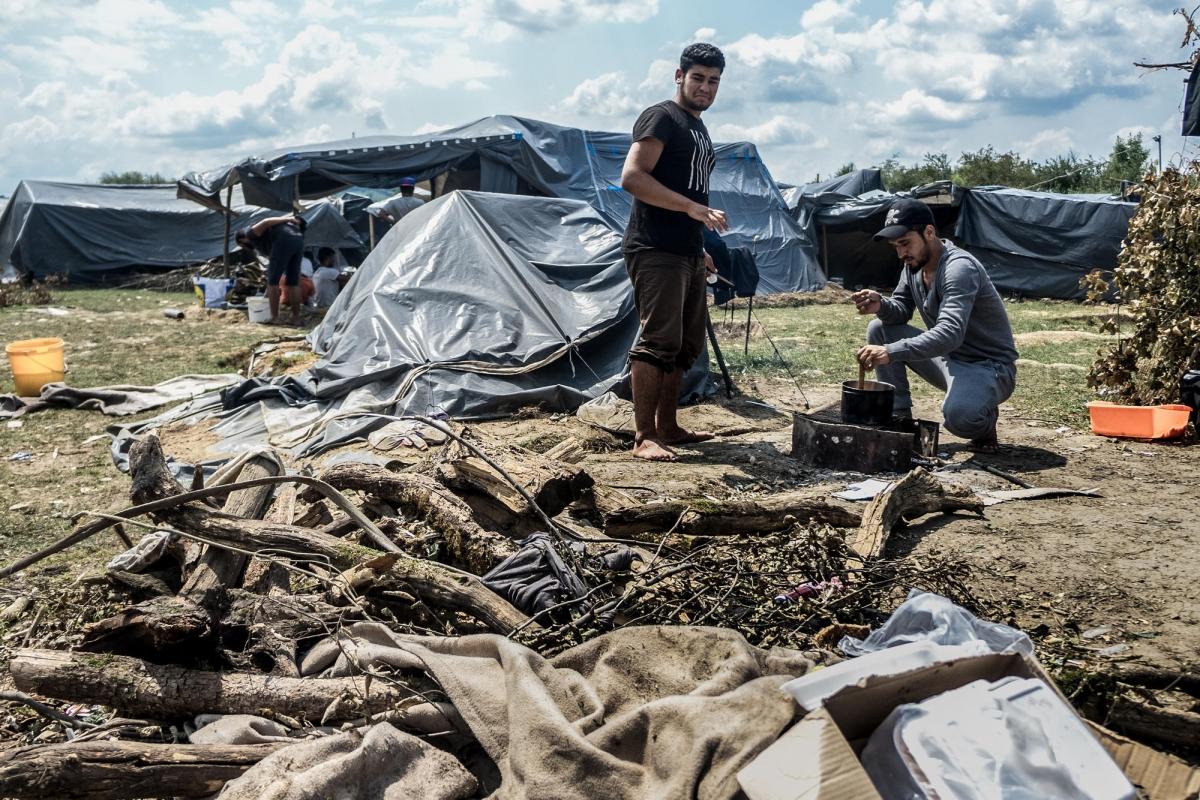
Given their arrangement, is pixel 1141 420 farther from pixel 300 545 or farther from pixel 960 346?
pixel 300 545

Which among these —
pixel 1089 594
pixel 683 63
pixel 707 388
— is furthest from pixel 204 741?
pixel 707 388

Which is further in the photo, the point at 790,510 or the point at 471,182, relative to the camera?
the point at 471,182

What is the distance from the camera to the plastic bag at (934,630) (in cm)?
235

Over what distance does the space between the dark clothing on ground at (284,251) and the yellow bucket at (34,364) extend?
474cm

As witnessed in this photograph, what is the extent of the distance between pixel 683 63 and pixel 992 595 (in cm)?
→ 305

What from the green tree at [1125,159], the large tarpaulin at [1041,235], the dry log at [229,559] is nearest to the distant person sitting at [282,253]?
the dry log at [229,559]

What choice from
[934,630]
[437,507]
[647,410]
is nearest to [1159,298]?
[647,410]

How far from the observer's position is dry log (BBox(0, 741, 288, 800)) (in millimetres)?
1897

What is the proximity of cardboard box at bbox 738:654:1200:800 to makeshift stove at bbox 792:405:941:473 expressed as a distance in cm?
262

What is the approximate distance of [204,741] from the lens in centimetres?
214

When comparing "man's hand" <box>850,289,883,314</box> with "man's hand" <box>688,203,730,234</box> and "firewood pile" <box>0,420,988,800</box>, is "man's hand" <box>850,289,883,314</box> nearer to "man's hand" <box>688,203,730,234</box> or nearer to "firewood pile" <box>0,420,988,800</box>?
"man's hand" <box>688,203,730,234</box>

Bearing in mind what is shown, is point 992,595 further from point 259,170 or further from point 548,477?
point 259,170

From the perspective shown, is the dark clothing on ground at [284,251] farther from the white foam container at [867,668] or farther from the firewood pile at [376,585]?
the white foam container at [867,668]

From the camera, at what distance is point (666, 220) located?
195 inches
